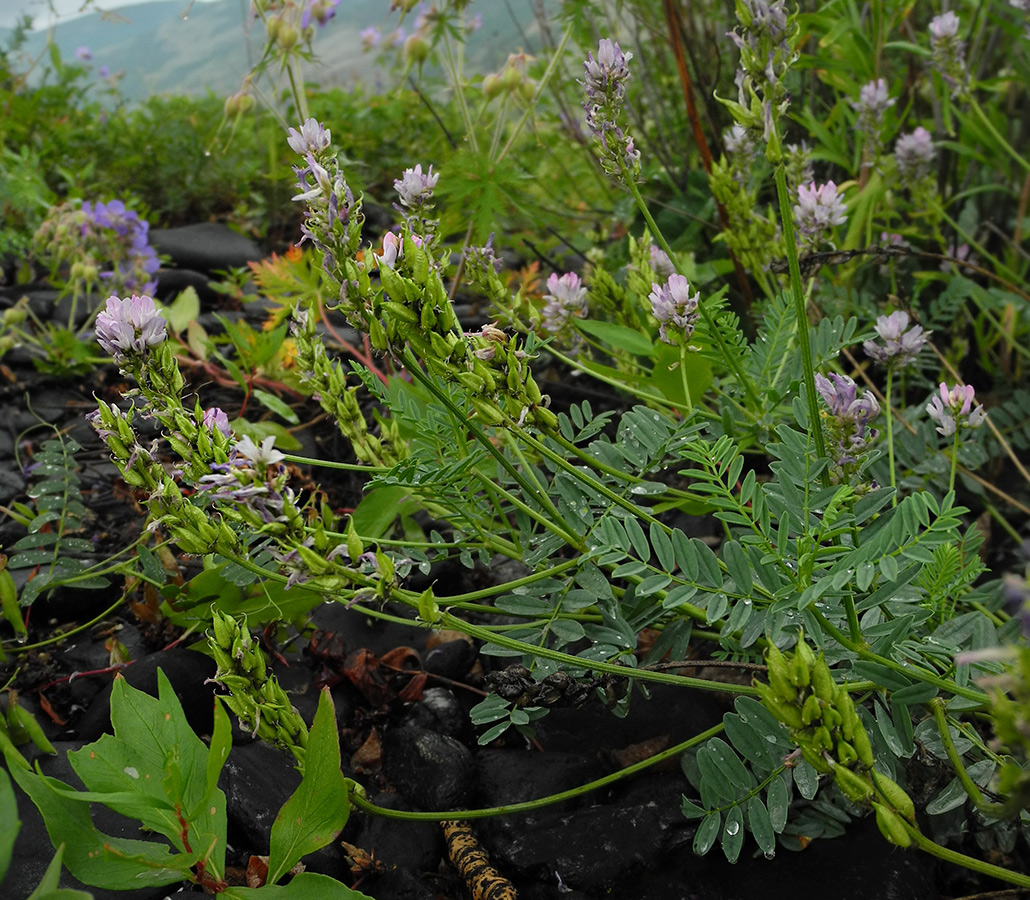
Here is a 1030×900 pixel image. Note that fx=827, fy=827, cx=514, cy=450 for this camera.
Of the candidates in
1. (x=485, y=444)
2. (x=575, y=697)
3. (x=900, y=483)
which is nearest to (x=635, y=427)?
(x=485, y=444)

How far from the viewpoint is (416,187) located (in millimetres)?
1140

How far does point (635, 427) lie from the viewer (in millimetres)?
1169

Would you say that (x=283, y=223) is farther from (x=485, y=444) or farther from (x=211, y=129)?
(x=485, y=444)

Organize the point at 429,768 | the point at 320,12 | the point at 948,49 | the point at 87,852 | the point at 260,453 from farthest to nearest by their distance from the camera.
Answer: the point at 320,12 < the point at 948,49 < the point at 429,768 < the point at 87,852 < the point at 260,453

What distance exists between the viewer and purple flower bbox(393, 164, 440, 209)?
1136 millimetres

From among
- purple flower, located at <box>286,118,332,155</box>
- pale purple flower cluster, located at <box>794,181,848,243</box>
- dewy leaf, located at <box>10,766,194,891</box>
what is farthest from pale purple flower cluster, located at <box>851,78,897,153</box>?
dewy leaf, located at <box>10,766,194,891</box>

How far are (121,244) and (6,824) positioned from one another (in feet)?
6.78

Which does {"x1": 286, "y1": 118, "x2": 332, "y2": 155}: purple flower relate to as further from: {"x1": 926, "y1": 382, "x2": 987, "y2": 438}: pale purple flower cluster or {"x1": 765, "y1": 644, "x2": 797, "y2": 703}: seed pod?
{"x1": 926, "y1": 382, "x2": 987, "y2": 438}: pale purple flower cluster

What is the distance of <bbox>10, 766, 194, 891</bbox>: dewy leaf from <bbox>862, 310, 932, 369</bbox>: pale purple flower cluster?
1.16m

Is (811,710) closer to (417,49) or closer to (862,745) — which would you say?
(862,745)

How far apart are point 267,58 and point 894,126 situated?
4.94 ft

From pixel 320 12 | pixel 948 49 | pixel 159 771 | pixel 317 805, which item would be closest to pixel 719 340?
pixel 317 805

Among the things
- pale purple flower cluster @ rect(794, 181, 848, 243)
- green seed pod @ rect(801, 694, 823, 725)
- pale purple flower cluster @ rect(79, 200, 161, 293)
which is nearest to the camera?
green seed pod @ rect(801, 694, 823, 725)

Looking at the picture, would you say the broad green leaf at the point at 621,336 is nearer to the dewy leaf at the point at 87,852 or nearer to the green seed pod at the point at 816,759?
the green seed pod at the point at 816,759
